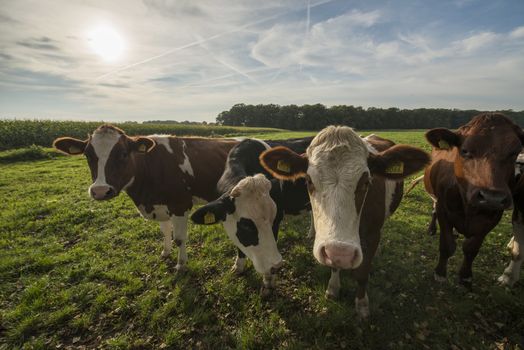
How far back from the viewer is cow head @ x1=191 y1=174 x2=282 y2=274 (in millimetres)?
3299

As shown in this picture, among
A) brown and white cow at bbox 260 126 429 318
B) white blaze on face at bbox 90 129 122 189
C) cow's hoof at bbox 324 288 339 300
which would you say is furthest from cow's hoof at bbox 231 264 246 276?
white blaze on face at bbox 90 129 122 189

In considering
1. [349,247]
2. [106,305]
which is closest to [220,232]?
[106,305]

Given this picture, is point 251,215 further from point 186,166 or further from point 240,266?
point 186,166

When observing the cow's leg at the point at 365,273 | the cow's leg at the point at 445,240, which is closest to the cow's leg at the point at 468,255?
the cow's leg at the point at 445,240

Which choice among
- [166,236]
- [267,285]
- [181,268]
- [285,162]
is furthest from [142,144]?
[267,285]

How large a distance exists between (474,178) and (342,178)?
2.08 meters

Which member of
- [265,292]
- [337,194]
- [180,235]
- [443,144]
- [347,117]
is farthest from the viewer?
[347,117]

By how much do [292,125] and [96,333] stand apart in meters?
89.5

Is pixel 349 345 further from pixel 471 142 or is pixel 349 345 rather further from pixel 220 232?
pixel 220 232

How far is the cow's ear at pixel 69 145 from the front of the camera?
15.3ft

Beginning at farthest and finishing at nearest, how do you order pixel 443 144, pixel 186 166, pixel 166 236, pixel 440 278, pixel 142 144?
pixel 166 236
pixel 186 166
pixel 142 144
pixel 440 278
pixel 443 144

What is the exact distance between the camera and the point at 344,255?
7.20ft

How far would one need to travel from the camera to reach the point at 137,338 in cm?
371

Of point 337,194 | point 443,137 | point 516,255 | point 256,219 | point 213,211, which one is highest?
point 443,137
